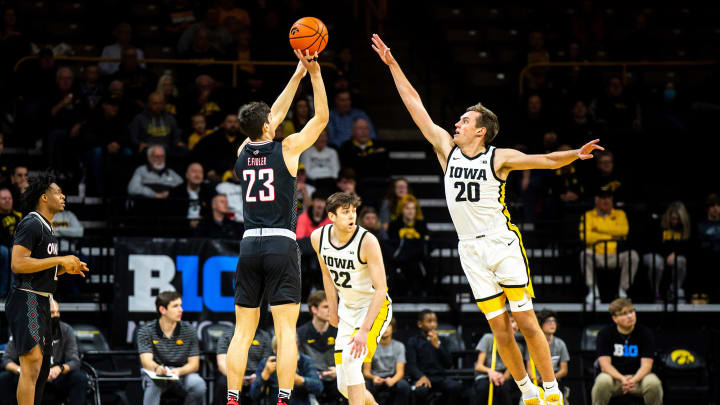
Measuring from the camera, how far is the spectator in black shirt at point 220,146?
14.9 metres

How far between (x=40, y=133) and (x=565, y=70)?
8771 mm

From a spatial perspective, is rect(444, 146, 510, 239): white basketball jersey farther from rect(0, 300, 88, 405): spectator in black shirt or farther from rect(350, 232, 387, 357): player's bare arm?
rect(0, 300, 88, 405): spectator in black shirt

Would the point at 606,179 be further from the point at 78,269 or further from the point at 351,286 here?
the point at 78,269

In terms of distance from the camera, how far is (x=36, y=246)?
9234mm

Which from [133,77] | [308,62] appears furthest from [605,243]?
[133,77]

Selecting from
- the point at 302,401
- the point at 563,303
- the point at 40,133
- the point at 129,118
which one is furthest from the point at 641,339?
the point at 40,133

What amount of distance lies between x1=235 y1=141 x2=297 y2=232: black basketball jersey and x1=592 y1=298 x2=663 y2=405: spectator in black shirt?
212 inches

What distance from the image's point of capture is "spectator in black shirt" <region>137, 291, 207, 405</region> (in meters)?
11.5

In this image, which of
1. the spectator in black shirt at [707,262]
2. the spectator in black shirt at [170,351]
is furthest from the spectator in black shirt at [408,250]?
the spectator in black shirt at [707,262]

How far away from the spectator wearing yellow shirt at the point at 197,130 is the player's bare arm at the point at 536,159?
24.6ft

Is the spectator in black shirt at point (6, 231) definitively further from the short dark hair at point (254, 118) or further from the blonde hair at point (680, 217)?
the blonde hair at point (680, 217)

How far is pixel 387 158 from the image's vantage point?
15.8m

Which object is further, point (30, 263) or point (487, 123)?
point (30, 263)

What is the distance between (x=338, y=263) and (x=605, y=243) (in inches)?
223
